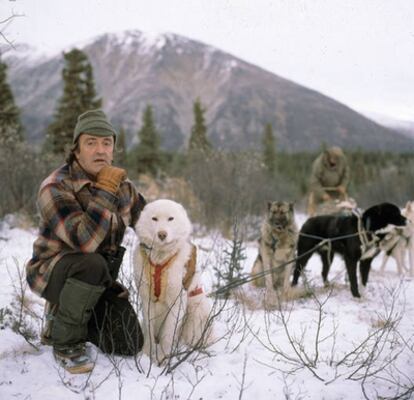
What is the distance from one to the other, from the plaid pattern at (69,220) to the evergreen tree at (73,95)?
16525 mm

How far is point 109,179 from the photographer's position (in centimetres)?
267

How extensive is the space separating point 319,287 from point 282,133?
117m

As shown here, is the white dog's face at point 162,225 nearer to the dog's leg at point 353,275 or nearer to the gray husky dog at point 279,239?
the gray husky dog at point 279,239

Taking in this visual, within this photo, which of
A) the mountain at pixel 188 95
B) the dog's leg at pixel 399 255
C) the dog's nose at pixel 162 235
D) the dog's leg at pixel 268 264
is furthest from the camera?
the mountain at pixel 188 95

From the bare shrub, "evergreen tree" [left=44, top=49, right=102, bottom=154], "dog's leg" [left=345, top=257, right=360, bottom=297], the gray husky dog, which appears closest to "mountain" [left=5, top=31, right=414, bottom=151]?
"evergreen tree" [left=44, top=49, right=102, bottom=154]

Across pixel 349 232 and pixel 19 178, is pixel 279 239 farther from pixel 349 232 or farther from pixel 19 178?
pixel 19 178

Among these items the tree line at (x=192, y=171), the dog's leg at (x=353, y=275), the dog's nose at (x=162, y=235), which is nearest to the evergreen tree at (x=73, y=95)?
the tree line at (x=192, y=171)

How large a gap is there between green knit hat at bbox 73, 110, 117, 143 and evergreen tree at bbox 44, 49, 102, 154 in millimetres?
16313

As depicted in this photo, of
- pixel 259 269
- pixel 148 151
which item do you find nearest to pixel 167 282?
pixel 259 269

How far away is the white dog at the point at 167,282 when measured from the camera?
2.86m

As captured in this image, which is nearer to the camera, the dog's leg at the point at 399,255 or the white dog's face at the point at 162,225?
the white dog's face at the point at 162,225

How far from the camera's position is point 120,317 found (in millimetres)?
2957

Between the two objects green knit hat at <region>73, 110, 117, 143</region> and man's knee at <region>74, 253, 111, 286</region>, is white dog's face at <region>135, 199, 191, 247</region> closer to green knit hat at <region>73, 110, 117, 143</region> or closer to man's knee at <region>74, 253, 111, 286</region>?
man's knee at <region>74, 253, 111, 286</region>

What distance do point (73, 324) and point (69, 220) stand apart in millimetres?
705
